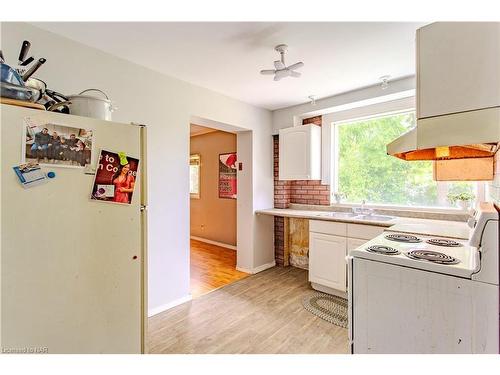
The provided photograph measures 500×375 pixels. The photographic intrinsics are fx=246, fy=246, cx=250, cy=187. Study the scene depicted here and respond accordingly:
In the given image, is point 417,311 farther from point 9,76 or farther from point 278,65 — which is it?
point 9,76

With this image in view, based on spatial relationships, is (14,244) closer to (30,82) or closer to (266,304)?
(30,82)

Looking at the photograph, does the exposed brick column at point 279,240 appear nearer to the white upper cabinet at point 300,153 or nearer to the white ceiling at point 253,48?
the white upper cabinet at point 300,153

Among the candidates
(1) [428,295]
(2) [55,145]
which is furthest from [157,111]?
(1) [428,295]

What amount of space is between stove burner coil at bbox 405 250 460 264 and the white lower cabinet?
103 cm

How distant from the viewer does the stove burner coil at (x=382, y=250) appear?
1.43 m

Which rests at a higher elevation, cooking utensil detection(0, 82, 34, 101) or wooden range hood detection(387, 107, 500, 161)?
cooking utensil detection(0, 82, 34, 101)

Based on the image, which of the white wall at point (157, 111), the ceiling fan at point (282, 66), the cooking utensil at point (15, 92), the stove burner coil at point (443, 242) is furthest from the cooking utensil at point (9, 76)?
the stove burner coil at point (443, 242)

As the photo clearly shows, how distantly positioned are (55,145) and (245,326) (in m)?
1.95

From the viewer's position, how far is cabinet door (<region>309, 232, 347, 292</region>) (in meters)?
2.64

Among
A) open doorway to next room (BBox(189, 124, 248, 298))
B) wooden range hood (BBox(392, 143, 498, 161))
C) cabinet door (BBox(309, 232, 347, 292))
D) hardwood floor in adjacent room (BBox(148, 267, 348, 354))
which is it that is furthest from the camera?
open doorway to next room (BBox(189, 124, 248, 298))

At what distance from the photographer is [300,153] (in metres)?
3.35

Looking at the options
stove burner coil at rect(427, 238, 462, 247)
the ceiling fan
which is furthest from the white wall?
stove burner coil at rect(427, 238, 462, 247)

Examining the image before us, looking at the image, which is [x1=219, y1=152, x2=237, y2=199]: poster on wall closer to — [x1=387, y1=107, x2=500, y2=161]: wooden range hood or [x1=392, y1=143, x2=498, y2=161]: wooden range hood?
[x1=392, y1=143, x2=498, y2=161]: wooden range hood

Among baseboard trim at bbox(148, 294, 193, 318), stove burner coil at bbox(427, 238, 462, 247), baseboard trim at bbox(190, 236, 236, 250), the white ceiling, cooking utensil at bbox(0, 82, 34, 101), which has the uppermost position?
the white ceiling
